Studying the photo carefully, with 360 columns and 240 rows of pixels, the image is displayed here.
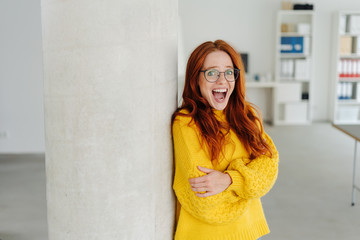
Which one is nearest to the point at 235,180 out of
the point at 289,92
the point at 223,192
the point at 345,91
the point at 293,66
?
the point at 223,192

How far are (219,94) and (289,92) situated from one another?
6443mm

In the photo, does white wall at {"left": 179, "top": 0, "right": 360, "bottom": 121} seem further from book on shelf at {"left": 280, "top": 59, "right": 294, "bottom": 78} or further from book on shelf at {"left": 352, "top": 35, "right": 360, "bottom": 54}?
book on shelf at {"left": 352, "top": 35, "right": 360, "bottom": 54}

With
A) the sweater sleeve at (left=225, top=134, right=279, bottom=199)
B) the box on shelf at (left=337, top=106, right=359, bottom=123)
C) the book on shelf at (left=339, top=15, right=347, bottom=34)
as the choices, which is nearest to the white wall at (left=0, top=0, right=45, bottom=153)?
the sweater sleeve at (left=225, top=134, right=279, bottom=199)

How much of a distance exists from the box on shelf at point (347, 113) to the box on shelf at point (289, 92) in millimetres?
824

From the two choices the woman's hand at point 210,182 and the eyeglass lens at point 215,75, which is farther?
the eyeglass lens at point 215,75

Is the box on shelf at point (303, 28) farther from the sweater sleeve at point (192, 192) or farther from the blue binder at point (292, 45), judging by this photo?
the sweater sleeve at point (192, 192)

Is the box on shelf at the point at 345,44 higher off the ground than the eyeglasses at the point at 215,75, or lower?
higher

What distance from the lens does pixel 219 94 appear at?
161 centimetres

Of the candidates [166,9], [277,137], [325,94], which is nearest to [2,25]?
[277,137]

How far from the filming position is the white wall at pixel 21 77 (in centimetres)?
545

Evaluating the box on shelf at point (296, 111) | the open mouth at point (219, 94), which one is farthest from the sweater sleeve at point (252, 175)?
the box on shelf at point (296, 111)

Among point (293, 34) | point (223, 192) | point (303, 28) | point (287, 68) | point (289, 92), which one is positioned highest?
point (303, 28)

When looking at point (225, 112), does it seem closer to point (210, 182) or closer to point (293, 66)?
point (210, 182)

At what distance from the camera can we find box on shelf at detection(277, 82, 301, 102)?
7.74 m
